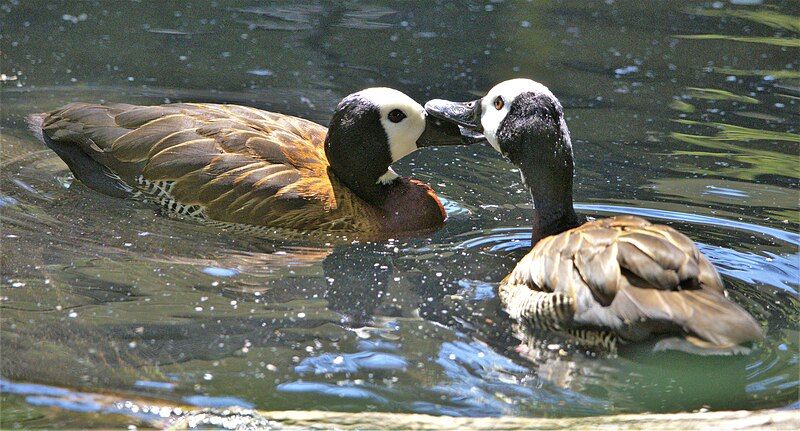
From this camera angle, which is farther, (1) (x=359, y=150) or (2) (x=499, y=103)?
(1) (x=359, y=150)

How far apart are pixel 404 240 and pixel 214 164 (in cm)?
137

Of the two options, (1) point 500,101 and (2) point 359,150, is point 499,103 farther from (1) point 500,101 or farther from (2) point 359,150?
(2) point 359,150

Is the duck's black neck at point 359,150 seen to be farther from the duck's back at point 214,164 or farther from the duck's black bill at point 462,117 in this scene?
the duck's black bill at point 462,117

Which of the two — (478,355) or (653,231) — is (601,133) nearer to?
(653,231)

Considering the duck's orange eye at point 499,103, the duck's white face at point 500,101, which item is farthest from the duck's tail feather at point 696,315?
the duck's orange eye at point 499,103

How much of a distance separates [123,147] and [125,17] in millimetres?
4752

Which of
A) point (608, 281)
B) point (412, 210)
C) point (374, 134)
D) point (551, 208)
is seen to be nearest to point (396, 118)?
point (374, 134)

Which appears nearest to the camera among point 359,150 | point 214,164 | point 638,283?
point 638,283

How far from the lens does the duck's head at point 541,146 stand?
6.85 m

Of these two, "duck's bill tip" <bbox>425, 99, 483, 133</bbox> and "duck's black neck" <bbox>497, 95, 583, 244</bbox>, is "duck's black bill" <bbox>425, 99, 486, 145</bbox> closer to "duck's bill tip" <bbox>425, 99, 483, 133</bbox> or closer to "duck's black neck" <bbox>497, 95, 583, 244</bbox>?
"duck's bill tip" <bbox>425, 99, 483, 133</bbox>

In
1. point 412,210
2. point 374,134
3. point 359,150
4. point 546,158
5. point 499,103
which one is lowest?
point 412,210

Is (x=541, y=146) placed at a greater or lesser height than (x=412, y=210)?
greater

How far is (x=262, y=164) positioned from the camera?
7.43 m

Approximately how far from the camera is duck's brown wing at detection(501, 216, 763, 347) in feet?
17.5
